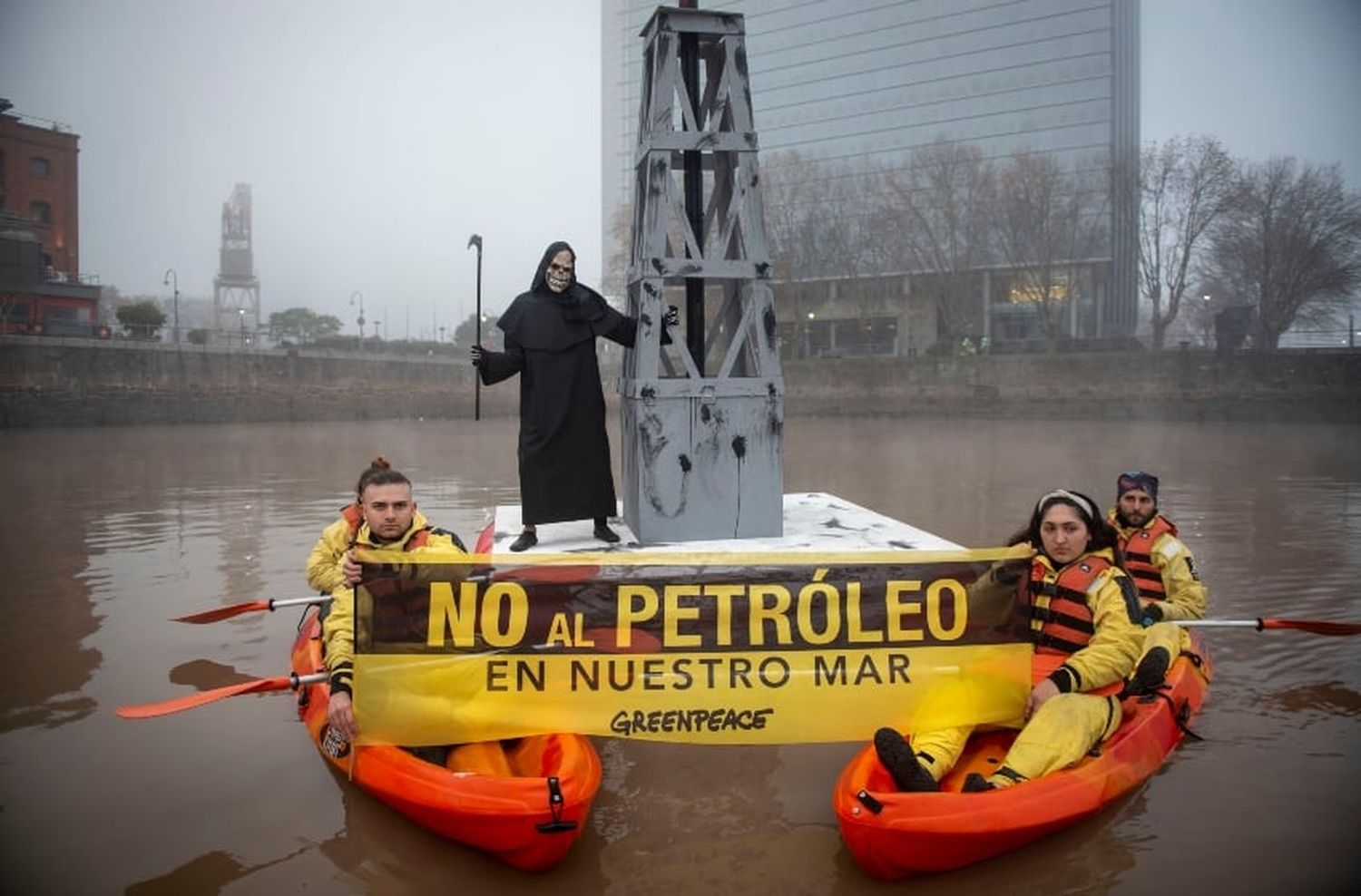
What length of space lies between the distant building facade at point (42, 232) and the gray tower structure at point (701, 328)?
4063 cm

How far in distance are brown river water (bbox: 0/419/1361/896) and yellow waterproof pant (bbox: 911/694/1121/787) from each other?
0.40 metres

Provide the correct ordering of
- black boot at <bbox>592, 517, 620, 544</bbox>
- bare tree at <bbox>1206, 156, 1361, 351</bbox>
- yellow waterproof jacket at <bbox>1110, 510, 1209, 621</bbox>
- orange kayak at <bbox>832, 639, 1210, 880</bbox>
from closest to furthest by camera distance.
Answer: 1. orange kayak at <bbox>832, 639, 1210, 880</bbox>
2. yellow waterproof jacket at <bbox>1110, 510, 1209, 621</bbox>
3. black boot at <bbox>592, 517, 620, 544</bbox>
4. bare tree at <bbox>1206, 156, 1361, 351</bbox>

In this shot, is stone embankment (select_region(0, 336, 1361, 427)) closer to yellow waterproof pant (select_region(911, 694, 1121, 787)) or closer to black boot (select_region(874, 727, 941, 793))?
yellow waterproof pant (select_region(911, 694, 1121, 787))

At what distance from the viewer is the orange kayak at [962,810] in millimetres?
3785

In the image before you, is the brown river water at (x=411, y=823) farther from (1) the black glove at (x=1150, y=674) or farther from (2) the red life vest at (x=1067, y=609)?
(2) the red life vest at (x=1067, y=609)

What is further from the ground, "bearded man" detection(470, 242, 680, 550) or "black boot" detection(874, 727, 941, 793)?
"bearded man" detection(470, 242, 680, 550)

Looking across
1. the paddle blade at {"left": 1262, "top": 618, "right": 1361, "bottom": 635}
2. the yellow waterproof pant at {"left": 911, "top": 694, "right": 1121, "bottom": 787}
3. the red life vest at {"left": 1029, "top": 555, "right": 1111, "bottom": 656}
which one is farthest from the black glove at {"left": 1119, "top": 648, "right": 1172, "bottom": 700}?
the paddle blade at {"left": 1262, "top": 618, "right": 1361, "bottom": 635}

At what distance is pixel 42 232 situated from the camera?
50.5 meters

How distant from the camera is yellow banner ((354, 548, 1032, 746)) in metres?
4.55

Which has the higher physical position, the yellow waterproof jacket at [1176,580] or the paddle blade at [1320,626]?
the yellow waterproof jacket at [1176,580]

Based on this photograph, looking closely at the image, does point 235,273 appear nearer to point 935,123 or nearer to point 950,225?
point 935,123

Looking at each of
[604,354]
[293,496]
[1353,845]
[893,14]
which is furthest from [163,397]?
[893,14]

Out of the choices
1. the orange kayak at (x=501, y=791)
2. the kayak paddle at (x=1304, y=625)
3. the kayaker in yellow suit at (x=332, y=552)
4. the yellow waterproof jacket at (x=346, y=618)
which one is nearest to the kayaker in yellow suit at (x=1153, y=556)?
the kayak paddle at (x=1304, y=625)

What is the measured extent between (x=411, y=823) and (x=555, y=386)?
2.97 metres
